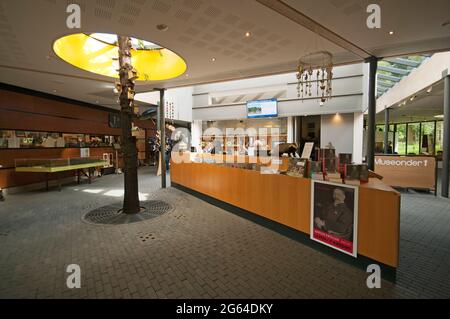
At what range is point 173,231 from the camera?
384cm

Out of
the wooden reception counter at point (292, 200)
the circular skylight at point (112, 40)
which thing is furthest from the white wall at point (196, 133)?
the wooden reception counter at point (292, 200)

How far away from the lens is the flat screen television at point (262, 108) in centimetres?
1141

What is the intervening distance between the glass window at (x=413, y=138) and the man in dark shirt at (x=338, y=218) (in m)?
18.5

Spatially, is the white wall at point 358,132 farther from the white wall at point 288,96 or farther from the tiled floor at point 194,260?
the tiled floor at point 194,260

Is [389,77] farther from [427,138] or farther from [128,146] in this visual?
[128,146]

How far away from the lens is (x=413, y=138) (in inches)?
655

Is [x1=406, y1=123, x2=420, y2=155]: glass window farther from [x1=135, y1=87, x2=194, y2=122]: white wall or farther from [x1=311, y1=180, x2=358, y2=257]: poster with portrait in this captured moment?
[x1=311, y1=180, x2=358, y2=257]: poster with portrait

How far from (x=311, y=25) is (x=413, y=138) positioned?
18.7 m

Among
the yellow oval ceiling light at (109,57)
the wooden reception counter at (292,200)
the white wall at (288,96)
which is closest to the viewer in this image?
the wooden reception counter at (292,200)

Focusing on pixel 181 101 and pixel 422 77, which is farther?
pixel 181 101

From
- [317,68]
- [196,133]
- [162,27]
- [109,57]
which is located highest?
[109,57]

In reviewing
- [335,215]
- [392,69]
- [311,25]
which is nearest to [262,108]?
[392,69]

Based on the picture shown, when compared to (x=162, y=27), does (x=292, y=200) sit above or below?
below

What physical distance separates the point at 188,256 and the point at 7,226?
3.77 metres
